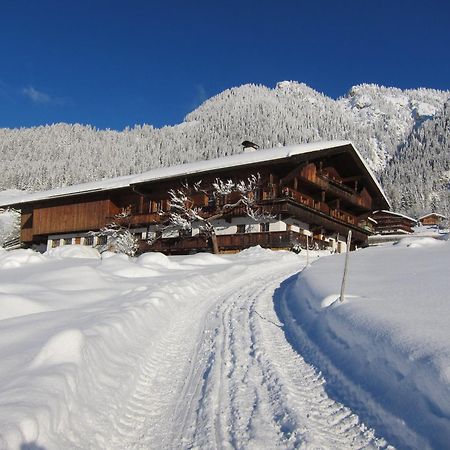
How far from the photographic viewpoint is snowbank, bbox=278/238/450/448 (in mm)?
3242

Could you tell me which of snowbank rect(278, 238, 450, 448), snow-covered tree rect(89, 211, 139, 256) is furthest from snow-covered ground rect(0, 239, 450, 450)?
snow-covered tree rect(89, 211, 139, 256)

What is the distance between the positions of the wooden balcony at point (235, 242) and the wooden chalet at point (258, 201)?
0.22ft

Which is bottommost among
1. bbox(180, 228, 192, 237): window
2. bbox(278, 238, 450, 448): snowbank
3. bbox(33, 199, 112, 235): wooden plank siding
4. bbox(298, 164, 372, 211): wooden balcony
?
bbox(278, 238, 450, 448): snowbank

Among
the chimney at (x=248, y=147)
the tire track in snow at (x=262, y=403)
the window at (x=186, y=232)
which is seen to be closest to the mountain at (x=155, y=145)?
the chimney at (x=248, y=147)

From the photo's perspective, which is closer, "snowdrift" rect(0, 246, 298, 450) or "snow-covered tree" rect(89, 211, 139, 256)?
"snowdrift" rect(0, 246, 298, 450)

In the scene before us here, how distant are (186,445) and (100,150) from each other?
141m

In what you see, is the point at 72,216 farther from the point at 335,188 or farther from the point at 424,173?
the point at 424,173

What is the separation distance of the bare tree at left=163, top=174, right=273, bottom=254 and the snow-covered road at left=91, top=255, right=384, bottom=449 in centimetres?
2053

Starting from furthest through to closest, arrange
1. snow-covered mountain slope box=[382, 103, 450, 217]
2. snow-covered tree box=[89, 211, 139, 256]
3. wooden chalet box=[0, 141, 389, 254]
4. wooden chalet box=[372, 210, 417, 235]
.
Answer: snow-covered mountain slope box=[382, 103, 450, 217]
wooden chalet box=[372, 210, 417, 235]
snow-covered tree box=[89, 211, 139, 256]
wooden chalet box=[0, 141, 389, 254]

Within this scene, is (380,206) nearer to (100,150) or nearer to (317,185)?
(317,185)

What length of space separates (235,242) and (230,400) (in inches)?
930

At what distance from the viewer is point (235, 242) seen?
2772 centimetres

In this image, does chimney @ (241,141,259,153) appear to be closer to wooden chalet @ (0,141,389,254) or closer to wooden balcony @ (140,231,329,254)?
wooden chalet @ (0,141,389,254)

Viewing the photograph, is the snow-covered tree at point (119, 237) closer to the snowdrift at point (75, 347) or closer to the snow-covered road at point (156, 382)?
the snowdrift at point (75, 347)
